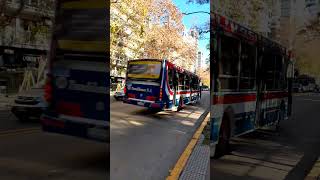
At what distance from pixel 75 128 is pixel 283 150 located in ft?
2.87

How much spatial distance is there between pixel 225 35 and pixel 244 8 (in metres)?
0.18

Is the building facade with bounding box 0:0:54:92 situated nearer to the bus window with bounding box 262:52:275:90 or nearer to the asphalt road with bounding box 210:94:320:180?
the asphalt road with bounding box 210:94:320:180

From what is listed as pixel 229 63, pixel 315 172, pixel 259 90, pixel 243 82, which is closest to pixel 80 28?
pixel 229 63

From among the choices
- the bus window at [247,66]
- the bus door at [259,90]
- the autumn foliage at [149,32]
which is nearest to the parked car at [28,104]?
the autumn foliage at [149,32]

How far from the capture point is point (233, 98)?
154cm

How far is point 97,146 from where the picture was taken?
4.51 feet

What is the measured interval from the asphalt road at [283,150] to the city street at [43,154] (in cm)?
48

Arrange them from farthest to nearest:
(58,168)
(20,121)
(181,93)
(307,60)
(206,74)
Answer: (307,60) < (181,93) < (206,74) < (58,168) < (20,121)

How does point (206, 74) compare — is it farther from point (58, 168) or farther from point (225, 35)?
point (58, 168)

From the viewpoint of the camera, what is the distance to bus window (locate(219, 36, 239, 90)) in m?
1.45

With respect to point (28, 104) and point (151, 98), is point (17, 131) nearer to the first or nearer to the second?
point (28, 104)

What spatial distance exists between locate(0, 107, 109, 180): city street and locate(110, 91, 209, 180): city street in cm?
6

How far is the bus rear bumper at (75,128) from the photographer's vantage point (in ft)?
4.16

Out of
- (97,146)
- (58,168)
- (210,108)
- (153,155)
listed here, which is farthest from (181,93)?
(58,168)
